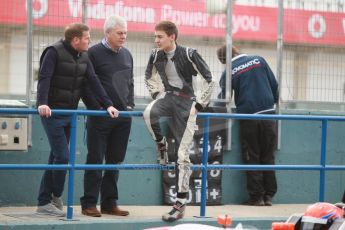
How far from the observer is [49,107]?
9.26 metres

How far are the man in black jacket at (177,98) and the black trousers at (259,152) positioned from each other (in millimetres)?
2124

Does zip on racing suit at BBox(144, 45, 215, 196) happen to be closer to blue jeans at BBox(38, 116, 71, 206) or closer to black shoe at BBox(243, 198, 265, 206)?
blue jeans at BBox(38, 116, 71, 206)

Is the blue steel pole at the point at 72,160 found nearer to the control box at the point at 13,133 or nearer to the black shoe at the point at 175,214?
the black shoe at the point at 175,214

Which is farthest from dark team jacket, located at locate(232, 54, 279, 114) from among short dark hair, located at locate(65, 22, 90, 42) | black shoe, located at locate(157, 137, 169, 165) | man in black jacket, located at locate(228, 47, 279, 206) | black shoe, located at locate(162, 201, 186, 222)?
short dark hair, located at locate(65, 22, 90, 42)

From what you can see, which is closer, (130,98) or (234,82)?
(130,98)

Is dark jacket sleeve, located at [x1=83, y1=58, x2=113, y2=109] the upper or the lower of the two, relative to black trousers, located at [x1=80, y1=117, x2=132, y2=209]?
upper

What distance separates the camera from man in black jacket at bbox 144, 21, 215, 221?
9.48m

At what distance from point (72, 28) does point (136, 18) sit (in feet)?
6.07

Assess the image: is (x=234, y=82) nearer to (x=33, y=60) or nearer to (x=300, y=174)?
(x=300, y=174)

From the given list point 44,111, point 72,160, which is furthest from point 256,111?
point 44,111

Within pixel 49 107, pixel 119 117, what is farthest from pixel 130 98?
pixel 49 107

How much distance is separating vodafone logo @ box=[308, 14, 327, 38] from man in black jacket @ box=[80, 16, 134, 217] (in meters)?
3.45

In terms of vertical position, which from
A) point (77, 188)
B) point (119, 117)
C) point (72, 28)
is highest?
point (72, 28)

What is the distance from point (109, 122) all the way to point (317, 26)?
3973mm
